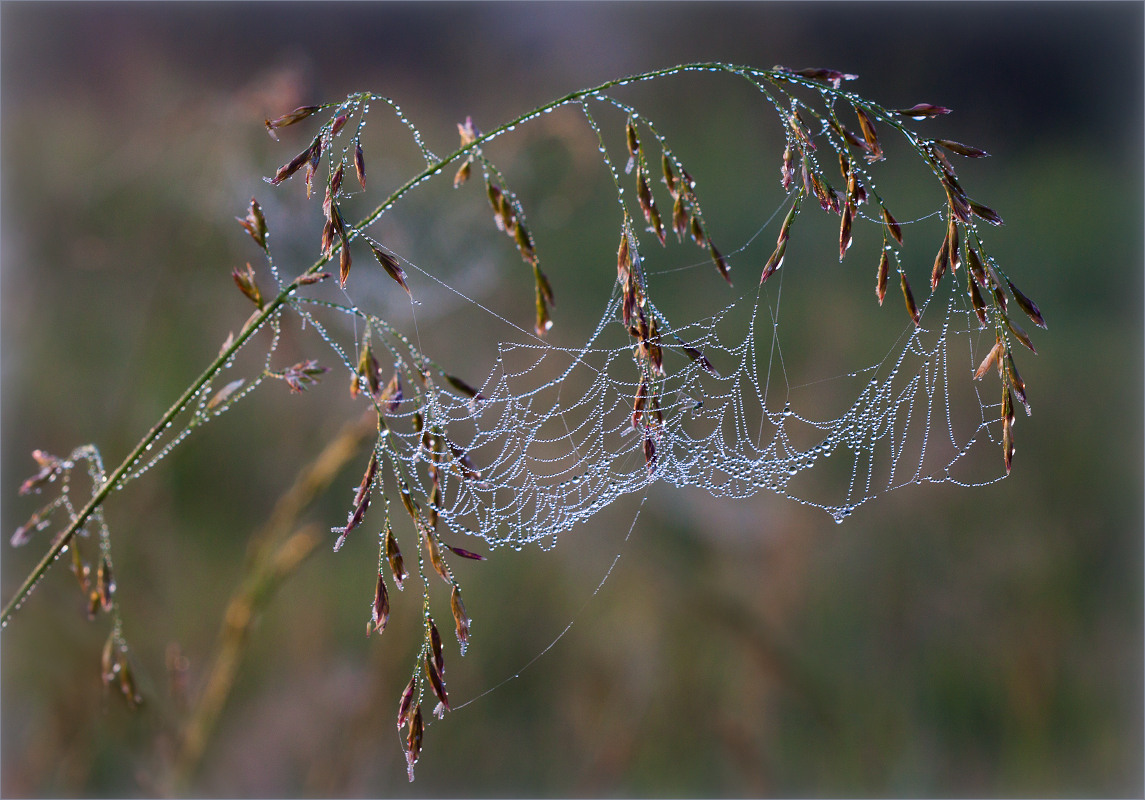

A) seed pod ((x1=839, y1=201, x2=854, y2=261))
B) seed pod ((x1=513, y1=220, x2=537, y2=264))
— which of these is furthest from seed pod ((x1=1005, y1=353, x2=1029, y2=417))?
seed pod ((x1=513, y1=220, x2=537, y2=264))

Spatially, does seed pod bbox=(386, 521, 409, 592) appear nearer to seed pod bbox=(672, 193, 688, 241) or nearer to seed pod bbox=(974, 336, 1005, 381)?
seed pod bbox=(672, 193, 688, 241)

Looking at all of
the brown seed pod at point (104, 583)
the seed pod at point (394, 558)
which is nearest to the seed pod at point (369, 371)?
the seed pod at point (394, 558)

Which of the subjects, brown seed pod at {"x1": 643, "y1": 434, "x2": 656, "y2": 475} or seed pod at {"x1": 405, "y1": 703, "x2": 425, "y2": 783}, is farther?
brown seed pod at {"x1": 643, "y1": 434, "x2": 656, "y2": 475}

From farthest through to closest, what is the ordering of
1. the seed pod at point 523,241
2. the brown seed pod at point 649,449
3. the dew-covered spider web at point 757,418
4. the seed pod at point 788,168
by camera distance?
the dew-covered spider web at point 757,418
the brown seed pod at point 649,449
the seed pod at point 788,168
the seed pod at point 523,241

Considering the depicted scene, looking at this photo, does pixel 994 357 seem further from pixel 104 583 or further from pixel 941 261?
pixel 104 583

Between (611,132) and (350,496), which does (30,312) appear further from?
(611,132)

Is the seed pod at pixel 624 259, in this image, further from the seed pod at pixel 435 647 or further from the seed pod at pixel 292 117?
the seed pod at pixel 435 647

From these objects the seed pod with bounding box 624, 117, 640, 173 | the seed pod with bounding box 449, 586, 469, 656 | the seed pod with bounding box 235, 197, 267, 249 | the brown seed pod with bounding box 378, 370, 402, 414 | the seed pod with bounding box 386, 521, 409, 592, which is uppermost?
the seed pod with bounding box 624, 117, 640, 173

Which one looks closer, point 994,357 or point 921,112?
point 921,112

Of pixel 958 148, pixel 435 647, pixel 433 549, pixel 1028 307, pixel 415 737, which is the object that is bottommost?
pixel 415 737

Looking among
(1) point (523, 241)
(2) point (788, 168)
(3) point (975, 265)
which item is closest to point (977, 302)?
(3) point (975, 265)

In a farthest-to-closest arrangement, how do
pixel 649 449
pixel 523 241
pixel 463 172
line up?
pixel 649 449
pixel 463 172
pixel 523 241

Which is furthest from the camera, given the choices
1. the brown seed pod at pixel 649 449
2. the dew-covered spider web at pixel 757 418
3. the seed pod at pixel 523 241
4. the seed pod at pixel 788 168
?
the dew-covered spider web at pixel 757 418
